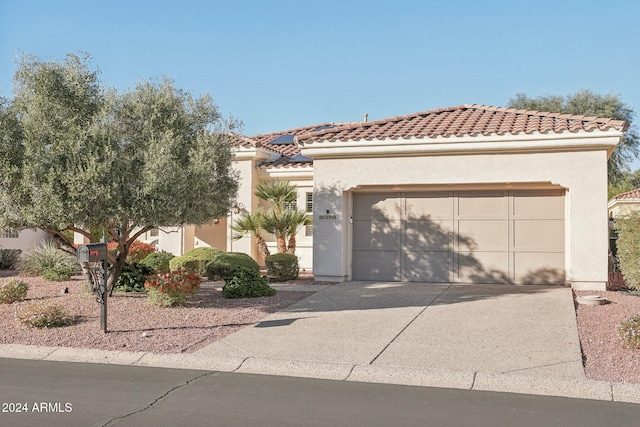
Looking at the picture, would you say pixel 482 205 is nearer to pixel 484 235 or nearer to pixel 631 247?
pixel 484 235

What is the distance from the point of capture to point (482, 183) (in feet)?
45.1

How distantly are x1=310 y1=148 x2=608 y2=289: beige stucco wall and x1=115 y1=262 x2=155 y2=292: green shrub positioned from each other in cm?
411

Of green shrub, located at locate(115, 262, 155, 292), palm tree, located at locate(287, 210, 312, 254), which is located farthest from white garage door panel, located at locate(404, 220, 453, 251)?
green shrub, located at locate(115, 262, 155, 292)

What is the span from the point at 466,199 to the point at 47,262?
36.9ft

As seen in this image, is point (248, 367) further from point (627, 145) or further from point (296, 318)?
point (627, 145)

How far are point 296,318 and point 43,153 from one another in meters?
4.87

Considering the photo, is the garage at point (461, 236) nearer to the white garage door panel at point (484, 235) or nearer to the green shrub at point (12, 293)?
the white garage door panel at point (484, 235)

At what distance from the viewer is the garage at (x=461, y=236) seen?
13812mm

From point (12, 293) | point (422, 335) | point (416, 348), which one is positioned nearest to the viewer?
point (416, 348)

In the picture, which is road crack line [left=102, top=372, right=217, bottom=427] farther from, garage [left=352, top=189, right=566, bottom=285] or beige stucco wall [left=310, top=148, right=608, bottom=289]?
garage [left=352, top=189, right=566, bottom=285]

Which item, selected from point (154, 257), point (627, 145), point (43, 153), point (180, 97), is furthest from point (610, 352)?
point (627, 145)

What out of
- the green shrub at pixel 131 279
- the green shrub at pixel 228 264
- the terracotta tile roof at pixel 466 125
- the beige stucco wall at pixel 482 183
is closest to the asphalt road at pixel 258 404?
the green shrub at pixel 131 279

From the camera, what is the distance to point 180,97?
36.2ft

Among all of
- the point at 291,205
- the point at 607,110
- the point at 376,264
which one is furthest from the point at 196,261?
the point at 607,110
